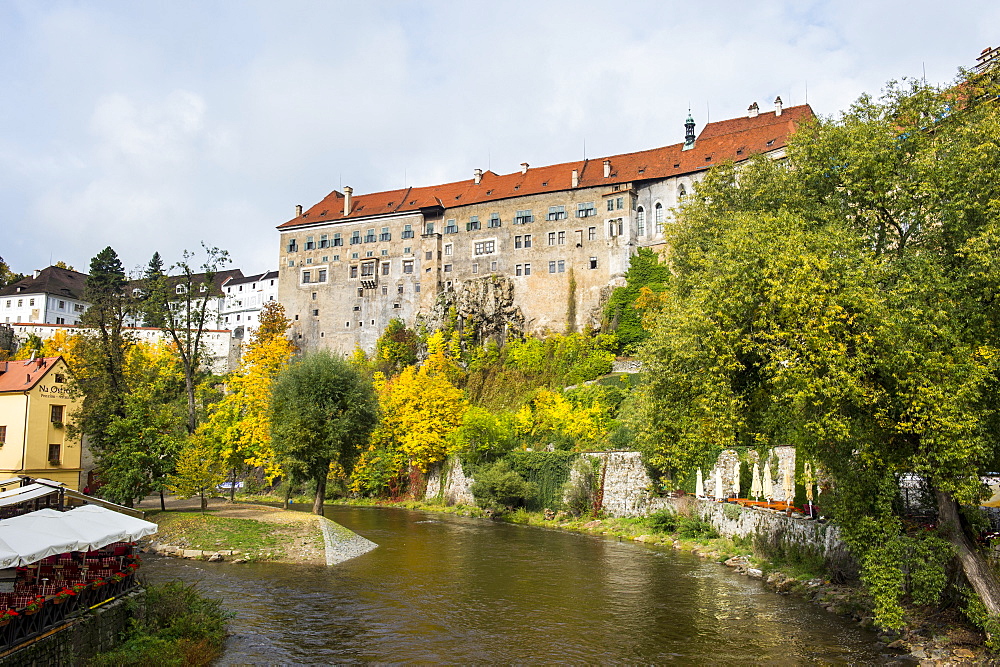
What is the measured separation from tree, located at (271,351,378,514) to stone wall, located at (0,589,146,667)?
1658 cm

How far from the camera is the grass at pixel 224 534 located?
25.5 m

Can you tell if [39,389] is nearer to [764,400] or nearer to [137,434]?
[137,434]

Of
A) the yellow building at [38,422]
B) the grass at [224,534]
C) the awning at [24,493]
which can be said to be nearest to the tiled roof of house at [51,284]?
the yellow building at [38,422]

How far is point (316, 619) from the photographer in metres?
17.7

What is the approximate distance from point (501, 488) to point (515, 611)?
20.9m

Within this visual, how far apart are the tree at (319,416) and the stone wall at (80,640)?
54.4ft

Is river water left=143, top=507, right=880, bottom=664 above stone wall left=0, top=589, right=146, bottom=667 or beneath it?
beneath

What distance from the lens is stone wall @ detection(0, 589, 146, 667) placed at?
1094 centimetres

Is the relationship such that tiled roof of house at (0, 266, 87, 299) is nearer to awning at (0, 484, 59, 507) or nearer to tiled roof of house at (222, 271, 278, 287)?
tiled roof of house at (222, 271, 278, 287)

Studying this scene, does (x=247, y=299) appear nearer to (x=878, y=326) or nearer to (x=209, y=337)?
Result: (x=209, y=337)

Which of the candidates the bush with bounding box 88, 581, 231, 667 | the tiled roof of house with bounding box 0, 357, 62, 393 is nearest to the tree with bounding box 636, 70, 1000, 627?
the bush with bounding box 88, 581, 231, 667

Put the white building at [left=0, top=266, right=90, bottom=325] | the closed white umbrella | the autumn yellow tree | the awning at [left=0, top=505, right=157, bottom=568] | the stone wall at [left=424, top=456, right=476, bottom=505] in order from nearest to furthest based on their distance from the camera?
the awning at [left=0, top=505, right=157, bottom=568] → the closed white umbrella → the autumn yellow tree → the stone wall at [left=424, top=456, right=476, bottom=505] → the white building at [left=0, top=266, right=90, bottom=325]

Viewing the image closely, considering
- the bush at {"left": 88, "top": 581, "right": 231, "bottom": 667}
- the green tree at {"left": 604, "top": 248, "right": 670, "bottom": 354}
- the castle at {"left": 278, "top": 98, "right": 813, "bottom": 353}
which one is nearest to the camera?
the bush at {"left": 88, "top": 581, "right": 231, "bottom": 667}

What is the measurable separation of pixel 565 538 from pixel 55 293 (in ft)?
263
